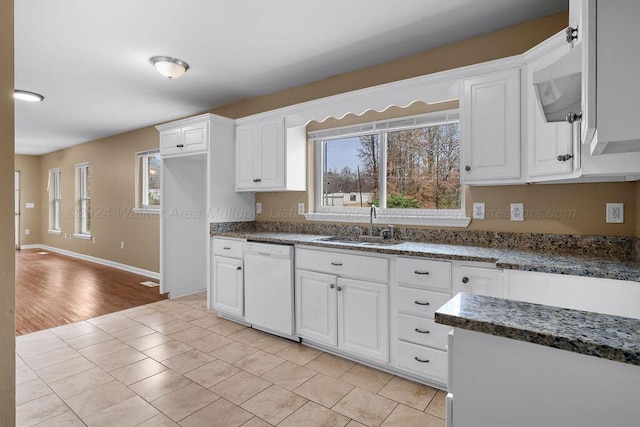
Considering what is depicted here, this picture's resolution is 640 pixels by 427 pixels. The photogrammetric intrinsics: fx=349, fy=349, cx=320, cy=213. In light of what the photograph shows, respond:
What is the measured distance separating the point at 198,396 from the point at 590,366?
2235 millimetres

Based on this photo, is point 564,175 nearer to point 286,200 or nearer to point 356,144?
point 356,144

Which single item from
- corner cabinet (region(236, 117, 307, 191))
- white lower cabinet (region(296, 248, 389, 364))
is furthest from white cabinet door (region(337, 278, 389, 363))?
corner cabinet (region(236, 117, 307, 191))

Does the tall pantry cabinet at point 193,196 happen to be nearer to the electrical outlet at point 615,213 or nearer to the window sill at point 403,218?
the window sill at point 403,218

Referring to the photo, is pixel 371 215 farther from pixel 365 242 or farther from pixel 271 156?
pixel 271 156

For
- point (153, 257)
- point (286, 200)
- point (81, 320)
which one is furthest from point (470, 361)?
point (153, 257)

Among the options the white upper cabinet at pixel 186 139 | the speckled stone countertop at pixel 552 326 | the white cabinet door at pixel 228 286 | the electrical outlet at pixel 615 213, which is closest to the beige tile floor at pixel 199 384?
the white cabinet door at pixel 228 286

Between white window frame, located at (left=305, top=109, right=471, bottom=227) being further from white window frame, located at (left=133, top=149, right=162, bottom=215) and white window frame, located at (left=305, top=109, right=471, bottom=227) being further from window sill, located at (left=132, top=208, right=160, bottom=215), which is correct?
white window frame, located at (left=133, top=149, right=162, bottom=215)

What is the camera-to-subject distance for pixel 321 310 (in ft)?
9.39

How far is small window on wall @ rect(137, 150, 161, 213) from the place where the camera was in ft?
19.2

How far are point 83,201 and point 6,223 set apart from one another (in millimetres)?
7387

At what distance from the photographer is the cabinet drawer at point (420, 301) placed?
2264mm

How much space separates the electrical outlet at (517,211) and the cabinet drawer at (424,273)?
72 cm

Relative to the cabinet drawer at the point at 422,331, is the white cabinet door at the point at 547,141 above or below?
above

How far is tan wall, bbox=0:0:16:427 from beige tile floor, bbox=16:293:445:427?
71cm
